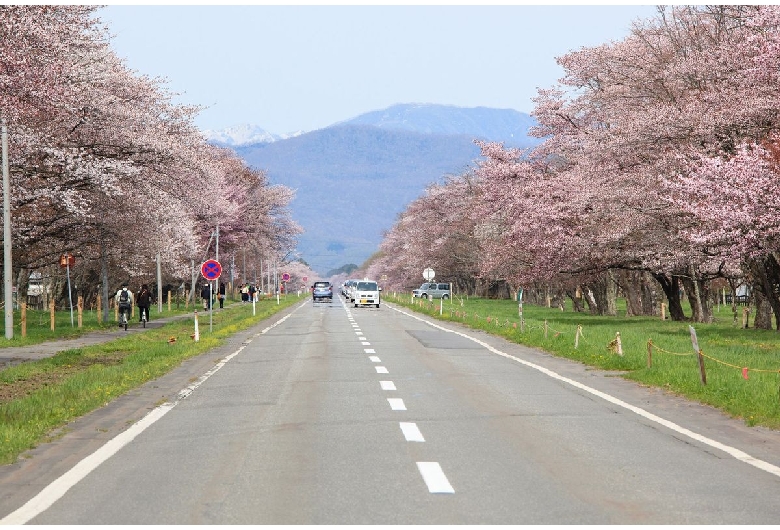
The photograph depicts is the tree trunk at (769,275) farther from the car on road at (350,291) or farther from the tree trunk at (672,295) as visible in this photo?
the car on road at (350,291)

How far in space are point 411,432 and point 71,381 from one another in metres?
8.12

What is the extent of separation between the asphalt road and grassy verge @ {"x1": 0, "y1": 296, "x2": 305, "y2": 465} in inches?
Result: 12.9

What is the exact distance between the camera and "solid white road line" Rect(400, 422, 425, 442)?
10812 mm

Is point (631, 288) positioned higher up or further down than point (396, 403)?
higher up

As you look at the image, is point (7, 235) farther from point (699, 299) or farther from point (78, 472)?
point (699, 299)

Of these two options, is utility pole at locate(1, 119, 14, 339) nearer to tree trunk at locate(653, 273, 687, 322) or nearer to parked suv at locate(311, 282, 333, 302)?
tree trunk at locate(653, 273, 687, 322)

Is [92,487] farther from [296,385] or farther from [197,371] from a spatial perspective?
[197,371]

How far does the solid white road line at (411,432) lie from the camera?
10.8 meters

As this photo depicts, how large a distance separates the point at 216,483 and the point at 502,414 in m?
5.40

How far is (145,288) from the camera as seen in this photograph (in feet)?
139

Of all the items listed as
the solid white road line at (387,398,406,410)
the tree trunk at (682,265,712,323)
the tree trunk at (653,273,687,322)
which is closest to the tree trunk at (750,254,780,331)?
the tree trunk at (682,265,712,323)

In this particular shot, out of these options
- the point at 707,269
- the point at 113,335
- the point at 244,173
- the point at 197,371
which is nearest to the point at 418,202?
the point at 244,173

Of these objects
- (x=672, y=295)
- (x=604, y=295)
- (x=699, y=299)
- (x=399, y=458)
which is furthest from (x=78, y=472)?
(x=604, y=295)

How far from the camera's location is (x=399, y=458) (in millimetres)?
9609
